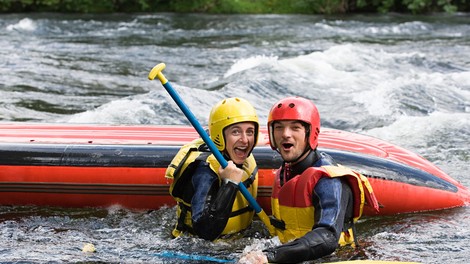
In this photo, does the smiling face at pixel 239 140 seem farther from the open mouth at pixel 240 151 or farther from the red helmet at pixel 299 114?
the red helmet at pixel 299 114

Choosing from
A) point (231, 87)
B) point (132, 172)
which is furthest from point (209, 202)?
point (231, 87)

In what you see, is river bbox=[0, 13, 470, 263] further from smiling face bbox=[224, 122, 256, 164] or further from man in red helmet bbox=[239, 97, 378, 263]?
smiling face bbox=[224, 122, 256, 164]

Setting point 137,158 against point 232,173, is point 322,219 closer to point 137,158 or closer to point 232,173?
point 232,173

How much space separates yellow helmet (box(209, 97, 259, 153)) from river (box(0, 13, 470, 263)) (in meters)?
0.67

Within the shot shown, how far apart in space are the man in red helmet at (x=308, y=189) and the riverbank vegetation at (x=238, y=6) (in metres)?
18.3

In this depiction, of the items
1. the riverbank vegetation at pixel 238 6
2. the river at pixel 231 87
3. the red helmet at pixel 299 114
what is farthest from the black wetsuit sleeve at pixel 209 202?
the riverbank vegetation at pixel 238 6

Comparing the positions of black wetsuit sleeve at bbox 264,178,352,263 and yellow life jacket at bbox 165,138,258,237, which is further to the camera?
yellow life jacket at bbox 165,138,258,237

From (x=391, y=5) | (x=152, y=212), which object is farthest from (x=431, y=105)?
(x=391, y=5)

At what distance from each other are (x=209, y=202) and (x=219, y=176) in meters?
0.16

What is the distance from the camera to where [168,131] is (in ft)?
18.7

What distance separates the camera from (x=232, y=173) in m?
4.11

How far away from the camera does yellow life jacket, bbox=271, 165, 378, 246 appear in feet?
12.7

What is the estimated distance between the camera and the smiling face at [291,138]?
3908 mm

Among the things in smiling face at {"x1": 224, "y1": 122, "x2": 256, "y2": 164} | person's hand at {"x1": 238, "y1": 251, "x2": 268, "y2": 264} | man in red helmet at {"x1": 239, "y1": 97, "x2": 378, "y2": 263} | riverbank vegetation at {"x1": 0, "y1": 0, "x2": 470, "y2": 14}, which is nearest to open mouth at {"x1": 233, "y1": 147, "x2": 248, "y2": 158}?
smiling face at {"x1": 224, "y1": 122, "x2": 256, "y2": 164}
